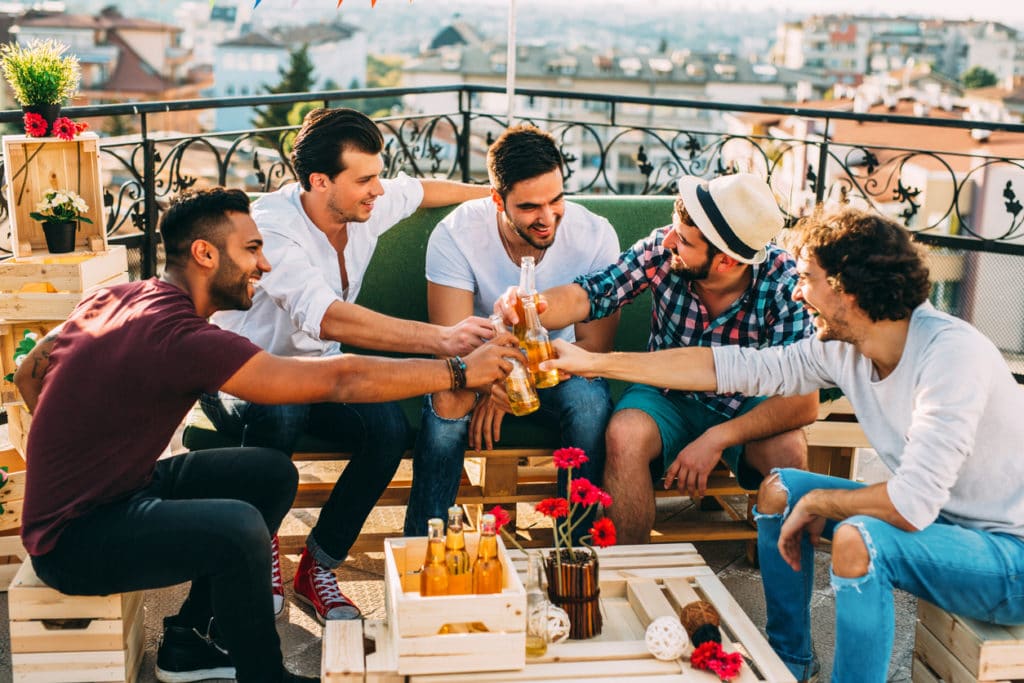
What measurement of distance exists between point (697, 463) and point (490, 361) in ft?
1.99

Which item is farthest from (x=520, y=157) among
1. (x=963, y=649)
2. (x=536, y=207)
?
(x=963, y=649)

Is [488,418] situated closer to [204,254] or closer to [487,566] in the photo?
[487,566]

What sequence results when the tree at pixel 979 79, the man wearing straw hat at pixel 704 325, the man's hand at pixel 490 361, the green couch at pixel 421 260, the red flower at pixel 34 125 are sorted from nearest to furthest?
1. the man's hand at pixel 490 361
2. the man wearing straw hat at pixel 704 325
3. the red flower at pixel 34 125
4. the green couch at pixel 421 260
5. the tree at pixel 979 79

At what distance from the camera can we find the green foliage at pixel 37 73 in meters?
3.18

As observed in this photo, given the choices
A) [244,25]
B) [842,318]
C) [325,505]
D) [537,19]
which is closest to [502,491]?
[325,505]

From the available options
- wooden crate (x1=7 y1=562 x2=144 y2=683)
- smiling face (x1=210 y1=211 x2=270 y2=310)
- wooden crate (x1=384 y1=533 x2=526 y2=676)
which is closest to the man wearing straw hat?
smiling face (x1=210 y1=211 x2=270 y2=310)

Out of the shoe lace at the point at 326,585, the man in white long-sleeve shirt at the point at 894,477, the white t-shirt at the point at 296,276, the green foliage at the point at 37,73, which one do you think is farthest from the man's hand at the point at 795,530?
the green foliage at the point at 37,73

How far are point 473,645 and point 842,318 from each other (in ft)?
3.36

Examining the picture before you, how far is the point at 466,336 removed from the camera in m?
2.80

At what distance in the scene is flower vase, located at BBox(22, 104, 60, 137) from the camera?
318 cm

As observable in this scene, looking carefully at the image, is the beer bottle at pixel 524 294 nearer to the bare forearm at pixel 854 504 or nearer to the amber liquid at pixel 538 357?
the amber liquid at pixel 538 357

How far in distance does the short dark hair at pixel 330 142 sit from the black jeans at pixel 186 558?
102cm

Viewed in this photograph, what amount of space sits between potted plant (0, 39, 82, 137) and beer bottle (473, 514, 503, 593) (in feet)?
6.61

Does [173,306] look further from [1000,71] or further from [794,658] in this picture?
[1000,71]
